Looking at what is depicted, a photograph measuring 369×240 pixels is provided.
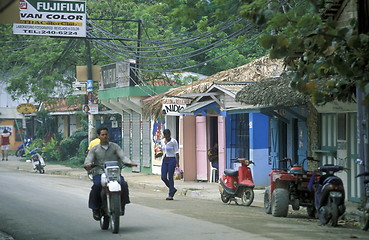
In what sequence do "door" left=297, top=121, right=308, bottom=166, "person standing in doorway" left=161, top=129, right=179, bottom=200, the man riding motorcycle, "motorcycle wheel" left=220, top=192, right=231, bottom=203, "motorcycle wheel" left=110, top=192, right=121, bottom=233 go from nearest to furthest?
"motorcycle wheel" left=110, top=192, right=121, bottom=233 → the man riding motorcycle → "motorcycle wheel" left=220, top=192, right=231, bottom=203 → "person standing in doorway" left=161, top=129, right=179, bottom=200 → "door" left=297, top=121, right=308, bottom=166

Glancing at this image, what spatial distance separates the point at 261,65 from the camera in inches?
1011

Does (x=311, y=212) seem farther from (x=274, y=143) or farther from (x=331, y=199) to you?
(x=274, y=143)

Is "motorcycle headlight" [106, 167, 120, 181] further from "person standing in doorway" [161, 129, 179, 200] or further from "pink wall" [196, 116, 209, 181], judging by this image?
"pink wall" [196, 116, 209, 181]

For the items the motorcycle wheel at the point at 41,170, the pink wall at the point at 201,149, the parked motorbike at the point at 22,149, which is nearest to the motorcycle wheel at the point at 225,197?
the pink wall at the point at 201,149

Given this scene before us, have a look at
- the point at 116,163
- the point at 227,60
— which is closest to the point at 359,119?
the point at 116,163

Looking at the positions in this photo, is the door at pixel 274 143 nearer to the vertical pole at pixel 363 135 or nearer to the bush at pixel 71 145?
the vertical pole at pixel 363 135

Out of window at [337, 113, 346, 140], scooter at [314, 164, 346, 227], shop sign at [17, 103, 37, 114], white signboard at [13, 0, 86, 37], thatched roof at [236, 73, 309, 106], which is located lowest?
scooter at [314, 164, 346, 227]

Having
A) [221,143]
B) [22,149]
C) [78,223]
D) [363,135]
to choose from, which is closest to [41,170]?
[221,143]

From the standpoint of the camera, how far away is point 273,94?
1866 cm

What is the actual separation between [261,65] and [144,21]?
1383cm

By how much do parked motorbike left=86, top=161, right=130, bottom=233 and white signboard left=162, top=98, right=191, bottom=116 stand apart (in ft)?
44.6

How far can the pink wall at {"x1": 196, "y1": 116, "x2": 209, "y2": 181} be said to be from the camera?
26250 mm

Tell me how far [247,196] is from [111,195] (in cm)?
695

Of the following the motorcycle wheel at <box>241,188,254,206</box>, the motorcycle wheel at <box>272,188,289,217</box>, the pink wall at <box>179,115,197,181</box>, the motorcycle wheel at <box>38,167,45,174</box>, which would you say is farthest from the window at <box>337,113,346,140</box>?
the motorcycle wheel at <box>38,167,45,174</box>
